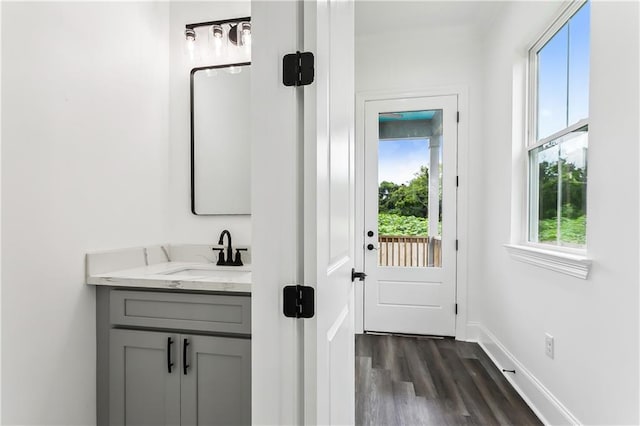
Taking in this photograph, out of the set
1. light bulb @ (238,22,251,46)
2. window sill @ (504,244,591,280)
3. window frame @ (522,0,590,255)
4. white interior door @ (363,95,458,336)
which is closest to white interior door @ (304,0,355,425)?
light bulb @ (238,22,251,46)

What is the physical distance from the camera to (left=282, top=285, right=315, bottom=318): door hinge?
788mm

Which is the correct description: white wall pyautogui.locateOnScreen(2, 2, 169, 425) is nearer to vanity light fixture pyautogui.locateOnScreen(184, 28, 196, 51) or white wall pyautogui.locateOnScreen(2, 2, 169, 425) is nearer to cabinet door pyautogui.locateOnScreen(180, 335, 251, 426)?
vanity light fixture pyautogui.locateOnScreen(184, 28, 196, 51)

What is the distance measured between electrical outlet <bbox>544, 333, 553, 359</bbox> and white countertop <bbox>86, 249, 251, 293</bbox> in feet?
5.36

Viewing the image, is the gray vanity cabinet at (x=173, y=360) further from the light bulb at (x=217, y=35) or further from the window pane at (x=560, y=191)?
the window pane at (x=560, y=191)

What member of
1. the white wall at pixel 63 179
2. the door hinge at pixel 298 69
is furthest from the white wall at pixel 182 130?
the door hinge at pixel 298 69

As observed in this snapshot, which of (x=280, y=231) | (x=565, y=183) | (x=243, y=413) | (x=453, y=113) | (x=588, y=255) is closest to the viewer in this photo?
(x=280, y=231)

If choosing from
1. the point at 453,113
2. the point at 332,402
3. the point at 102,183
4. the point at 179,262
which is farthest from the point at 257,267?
the point at 453,113

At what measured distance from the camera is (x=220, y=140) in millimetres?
2004

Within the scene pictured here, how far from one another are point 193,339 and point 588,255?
68.7 inches

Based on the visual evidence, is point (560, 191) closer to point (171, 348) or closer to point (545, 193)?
point (545, 193)

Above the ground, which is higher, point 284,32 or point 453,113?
point 453,113

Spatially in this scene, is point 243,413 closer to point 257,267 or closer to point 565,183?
point 257,267

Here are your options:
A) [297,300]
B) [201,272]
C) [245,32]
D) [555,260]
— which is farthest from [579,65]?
[201,272]

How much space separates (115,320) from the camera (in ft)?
4.93
